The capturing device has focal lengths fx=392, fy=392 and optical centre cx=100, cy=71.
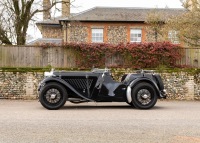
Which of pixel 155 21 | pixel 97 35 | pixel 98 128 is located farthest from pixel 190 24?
pixel 98 128

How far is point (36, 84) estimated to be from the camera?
1958 centimetres

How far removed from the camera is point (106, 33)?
37844 millimetres

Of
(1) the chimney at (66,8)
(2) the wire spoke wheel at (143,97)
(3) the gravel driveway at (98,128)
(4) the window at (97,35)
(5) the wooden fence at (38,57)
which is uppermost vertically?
(1) the chimney at (66,8)

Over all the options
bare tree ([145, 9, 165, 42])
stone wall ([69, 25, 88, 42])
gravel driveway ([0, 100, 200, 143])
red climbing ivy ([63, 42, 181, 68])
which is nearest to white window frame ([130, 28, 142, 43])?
bare tree ([145, 9, 165, 42])

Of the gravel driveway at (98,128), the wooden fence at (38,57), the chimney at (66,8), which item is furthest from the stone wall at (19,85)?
the chimney at (66,8)

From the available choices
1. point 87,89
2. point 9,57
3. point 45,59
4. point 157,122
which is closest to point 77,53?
point 45,59

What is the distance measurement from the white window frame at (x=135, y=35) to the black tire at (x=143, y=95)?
24.2 m

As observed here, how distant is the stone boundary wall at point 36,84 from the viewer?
19.4 meters

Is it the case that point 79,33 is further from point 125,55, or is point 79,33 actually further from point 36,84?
point 36,84

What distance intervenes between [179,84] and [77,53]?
18.6ft

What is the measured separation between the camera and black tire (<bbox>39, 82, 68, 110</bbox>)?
13.9 metres

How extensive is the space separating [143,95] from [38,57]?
8.39 meters

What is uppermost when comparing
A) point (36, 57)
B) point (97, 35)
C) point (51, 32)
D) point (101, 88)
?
point (51, 32)

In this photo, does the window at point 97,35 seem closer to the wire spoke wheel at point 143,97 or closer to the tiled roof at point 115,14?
the tiled roof at point 115,14
